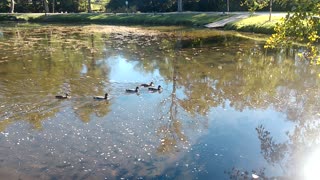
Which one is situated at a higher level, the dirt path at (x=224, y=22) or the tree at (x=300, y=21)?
the dirt path at (x=224, y=22)

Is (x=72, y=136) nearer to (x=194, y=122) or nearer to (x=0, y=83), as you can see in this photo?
(x=194, y=122)

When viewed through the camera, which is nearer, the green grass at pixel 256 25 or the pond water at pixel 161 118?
the pond water at pixel 161 118

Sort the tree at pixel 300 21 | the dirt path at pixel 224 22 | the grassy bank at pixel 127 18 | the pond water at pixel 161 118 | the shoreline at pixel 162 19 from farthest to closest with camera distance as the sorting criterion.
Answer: the grassy bank at pixel 127 18 < the dirt path at pixel 224 22 < the shoreline at pixel 162 19 < the pond water at pixel 161 118 < the tree at pixel 300 21

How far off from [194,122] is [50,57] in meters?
17.8

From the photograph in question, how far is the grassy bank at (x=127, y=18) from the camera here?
54.2 m

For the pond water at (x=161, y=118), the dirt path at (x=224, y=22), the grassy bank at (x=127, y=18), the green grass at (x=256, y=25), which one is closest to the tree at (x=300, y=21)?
the pond water at (x=161, y=118)

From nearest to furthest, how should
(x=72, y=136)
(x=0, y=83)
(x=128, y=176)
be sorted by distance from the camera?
(x=128, y=176), (x=72, y=136), (x=0, y=83)

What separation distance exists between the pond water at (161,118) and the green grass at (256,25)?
40.5 ft

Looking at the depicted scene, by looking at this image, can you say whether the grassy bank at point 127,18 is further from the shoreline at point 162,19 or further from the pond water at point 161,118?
the pond water at point 161,118

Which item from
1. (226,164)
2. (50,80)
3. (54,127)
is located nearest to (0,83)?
(50,80)

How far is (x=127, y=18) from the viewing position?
6147cm

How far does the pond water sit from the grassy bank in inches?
1053

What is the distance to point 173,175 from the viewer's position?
9.93 m

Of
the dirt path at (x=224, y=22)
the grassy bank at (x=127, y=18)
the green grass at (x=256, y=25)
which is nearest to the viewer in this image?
the green grass at (x=256, y=25)
